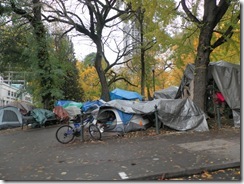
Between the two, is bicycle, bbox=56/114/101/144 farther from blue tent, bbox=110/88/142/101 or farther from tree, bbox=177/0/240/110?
blue tent, bbox=110/88/142/101

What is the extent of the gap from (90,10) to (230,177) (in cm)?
1824

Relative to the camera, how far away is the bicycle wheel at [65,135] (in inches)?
436

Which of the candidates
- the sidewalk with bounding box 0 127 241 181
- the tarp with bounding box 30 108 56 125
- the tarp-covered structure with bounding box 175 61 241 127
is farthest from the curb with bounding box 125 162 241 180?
the tarp with bounding box 30 108 56 125

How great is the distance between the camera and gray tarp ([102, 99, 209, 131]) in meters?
12.1

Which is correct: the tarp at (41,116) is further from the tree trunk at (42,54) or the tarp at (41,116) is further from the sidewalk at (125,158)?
the sidewalk at (125,158)

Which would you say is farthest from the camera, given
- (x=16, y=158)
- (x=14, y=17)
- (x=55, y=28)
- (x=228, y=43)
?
(x=55, y=28)

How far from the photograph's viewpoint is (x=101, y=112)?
13.0m

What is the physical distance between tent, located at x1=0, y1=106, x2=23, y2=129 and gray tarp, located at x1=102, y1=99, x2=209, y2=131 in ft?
31.2

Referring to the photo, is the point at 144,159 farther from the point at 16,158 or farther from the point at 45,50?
the point at 45,50

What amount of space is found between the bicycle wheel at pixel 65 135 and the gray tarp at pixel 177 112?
2309mm

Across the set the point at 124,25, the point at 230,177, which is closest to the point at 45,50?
the point at 124,25

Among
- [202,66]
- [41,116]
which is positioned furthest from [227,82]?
[41,116]

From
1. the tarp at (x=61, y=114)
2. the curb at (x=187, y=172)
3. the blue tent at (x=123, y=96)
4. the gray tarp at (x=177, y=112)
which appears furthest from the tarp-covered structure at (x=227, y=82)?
the blue tent at (x=123, y=96)

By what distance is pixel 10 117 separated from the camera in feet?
66.1
